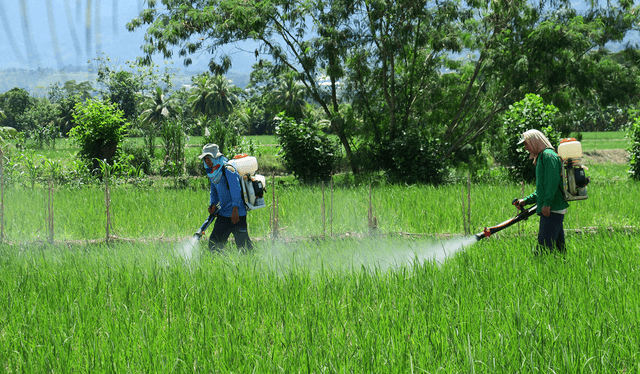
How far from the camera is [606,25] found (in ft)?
42.1

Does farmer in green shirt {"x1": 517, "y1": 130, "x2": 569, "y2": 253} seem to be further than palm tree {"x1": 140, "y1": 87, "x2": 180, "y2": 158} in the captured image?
No

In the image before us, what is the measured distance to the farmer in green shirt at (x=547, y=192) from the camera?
14.2ft

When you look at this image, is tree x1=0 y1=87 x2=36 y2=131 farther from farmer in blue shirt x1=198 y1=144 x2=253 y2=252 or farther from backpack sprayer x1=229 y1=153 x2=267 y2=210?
backpack sprayer x1=229 y1=153 x2=267 y2=210

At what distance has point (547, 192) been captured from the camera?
4340 millimetres

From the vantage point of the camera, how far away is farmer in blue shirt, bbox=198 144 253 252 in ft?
Answer: 16.3

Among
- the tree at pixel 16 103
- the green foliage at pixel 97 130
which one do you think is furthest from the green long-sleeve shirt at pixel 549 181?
the tree at pixel 16 103

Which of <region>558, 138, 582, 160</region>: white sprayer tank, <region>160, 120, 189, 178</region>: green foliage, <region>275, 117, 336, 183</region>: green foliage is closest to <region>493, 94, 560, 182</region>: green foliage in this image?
<region>275, 117, 336, 183</region>: green foliage

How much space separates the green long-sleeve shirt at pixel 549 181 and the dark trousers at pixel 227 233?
297cm

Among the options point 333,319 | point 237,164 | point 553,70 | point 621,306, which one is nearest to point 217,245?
point 237,164

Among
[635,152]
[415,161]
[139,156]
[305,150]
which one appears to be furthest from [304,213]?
[139,156]

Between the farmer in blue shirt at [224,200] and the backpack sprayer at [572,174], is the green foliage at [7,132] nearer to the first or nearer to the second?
the farmer in blue shirt at [224,200]

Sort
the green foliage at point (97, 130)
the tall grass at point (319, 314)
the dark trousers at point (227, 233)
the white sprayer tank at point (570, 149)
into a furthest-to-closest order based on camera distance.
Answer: the green foliage at point (97, 130), the dark trousers at point (227, 233), the white sprayer tank at point (570, 149), the tall grass at point (319, 314)

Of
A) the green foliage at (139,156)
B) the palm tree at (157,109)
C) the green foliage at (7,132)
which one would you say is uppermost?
the palm tree at (157,109)

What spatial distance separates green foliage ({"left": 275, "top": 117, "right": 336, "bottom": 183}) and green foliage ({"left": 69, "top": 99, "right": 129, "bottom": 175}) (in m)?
4.18
